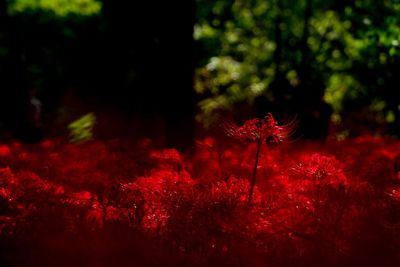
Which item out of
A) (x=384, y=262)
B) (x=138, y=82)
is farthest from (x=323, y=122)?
(x=384, y=262)

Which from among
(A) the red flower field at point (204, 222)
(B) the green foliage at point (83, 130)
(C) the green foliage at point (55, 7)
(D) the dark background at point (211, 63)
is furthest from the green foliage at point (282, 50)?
(A) the red flower field at point (204, 222)

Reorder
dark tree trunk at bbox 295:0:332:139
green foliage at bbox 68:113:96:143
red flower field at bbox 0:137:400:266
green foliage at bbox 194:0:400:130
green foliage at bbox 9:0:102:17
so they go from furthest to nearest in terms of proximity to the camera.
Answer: green foliage at bbox 9:0:102:17
dark tree trunk at bbox 295:0:332:139
green foliage at bbox 194:0:400:130
green foliage at bbox 68:113:96:143
red flower field at bbox 0:137:400:266

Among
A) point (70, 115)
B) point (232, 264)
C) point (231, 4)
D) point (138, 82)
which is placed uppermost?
point (231, 4)

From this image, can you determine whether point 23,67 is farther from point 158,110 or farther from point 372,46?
point 372,46

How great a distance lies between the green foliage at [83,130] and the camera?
10711mm

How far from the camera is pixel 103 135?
11.9 m

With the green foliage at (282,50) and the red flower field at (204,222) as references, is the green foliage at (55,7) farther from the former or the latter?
the red flower field at (204,222)

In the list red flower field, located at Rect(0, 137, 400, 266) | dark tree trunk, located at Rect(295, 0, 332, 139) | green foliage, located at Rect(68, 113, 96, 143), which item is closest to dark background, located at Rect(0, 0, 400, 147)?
dark tree trunk, located at Rect(295, 0, 332, 139)

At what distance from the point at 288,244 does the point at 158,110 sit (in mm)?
7780

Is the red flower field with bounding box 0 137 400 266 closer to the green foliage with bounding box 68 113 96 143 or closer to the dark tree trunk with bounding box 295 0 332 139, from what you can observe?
the green foliage with bounding box 68 113 96 143

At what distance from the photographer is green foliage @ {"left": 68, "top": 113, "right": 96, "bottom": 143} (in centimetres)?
1071

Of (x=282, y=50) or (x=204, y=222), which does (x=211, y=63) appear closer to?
(x=282, y=50)

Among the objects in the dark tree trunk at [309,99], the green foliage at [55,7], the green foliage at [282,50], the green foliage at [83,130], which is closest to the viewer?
the green foliage at [83,130]

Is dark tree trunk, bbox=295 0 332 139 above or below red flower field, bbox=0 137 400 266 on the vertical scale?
above
